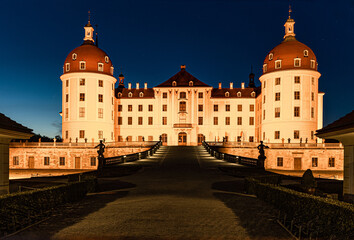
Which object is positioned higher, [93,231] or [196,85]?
[196,85]

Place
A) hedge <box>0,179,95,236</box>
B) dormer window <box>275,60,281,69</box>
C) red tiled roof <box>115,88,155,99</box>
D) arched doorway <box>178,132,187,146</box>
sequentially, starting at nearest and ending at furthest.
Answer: hedge <box>0,179,95,236</box>, dormer window <box>275,60,281,69</box>, arched doorway <box>178,132,187,146</box>, red tiled roof <box>115,88,155,99</box>

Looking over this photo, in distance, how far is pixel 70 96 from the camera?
52625 millimetres

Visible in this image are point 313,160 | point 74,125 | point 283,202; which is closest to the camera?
point 283,202

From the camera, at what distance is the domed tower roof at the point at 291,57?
49562 millimetres

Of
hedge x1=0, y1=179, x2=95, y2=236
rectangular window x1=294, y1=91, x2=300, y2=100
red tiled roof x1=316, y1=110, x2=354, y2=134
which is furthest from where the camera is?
rectangular window x1=294, y1=91, x2=300, y2=100

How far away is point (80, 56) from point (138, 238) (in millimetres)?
50313

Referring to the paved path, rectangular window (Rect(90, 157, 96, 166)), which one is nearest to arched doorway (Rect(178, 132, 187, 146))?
rectangular window (Rect(90, 157, 96, 166))

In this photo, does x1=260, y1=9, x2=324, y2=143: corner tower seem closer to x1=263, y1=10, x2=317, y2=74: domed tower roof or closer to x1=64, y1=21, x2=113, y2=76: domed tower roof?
x1=263, y1=10, x2=317, y2=74: domed tower roof

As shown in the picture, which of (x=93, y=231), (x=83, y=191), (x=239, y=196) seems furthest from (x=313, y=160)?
(x=93, y=231)

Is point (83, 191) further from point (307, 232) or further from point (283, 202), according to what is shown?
point (307, 232)

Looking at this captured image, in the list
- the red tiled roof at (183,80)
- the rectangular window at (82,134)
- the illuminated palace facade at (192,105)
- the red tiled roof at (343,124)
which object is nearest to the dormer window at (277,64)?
the illuminated palace facade at (192,105)

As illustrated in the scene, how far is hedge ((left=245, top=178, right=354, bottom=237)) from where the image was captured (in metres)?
7.21

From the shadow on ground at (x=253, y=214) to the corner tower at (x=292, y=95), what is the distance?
37.3m

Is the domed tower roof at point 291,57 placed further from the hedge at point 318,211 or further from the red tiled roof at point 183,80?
the hedge at point 318,211
